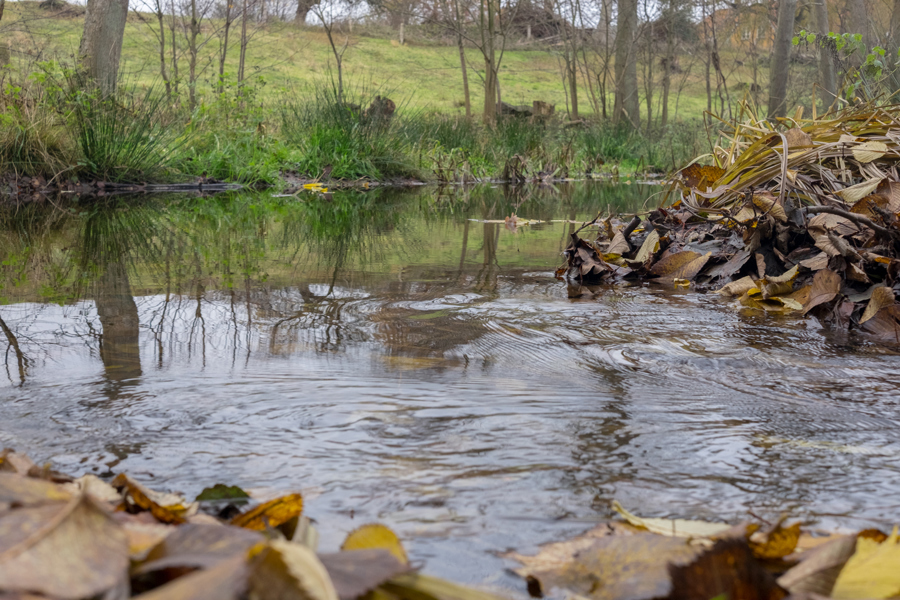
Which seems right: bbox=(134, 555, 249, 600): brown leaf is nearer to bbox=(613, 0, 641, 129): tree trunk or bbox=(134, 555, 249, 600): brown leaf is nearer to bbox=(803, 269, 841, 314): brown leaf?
bbox=(803, 269, 841, 314): brown leaf

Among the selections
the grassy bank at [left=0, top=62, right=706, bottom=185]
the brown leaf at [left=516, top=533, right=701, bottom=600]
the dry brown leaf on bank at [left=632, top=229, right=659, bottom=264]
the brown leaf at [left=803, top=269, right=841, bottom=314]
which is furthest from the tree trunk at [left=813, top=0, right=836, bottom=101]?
the brown leaf at [left=516, top=533, right=701, bottom=600]

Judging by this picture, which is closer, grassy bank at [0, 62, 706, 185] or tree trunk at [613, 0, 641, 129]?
grassy bank at [0, 62, 706, 185]

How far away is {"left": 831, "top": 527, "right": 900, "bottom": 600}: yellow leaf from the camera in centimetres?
64

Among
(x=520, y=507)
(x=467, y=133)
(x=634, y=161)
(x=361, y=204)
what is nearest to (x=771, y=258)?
(x=520, y=507)

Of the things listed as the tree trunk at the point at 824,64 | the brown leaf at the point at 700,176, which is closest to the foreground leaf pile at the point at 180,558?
the brown leaf at the point at 700,176

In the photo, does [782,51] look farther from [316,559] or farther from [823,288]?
[316,559]

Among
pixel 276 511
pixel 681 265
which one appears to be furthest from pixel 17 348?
pixel 681 265

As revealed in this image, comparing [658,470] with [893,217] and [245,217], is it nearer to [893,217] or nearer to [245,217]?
[893,217]

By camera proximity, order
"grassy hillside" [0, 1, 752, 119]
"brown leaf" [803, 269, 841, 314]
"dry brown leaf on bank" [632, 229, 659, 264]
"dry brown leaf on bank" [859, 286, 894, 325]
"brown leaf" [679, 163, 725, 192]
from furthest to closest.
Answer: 1. "grassy hillside" [0, 1, 752, 119]
2. "brown leaf" [679, 163, 725, 192]
3. "dry brown leaf on bank" [632, 229, 659, 264]
4. "brown leaf" [803, 269, 841, 314]
5. "dry brown leaf on bank" [859, 286, 894, 325]

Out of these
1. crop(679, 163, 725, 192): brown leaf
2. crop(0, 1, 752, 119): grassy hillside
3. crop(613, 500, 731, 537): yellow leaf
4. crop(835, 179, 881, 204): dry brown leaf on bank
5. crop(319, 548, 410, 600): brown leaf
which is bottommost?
crop(613, 500, 731, 537): yellow leaf

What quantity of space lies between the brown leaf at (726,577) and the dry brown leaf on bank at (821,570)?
26 millimetres

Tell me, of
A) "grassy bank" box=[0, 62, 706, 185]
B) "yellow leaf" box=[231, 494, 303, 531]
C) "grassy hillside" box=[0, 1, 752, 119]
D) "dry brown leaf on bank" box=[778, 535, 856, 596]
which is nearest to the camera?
"dry brown leaf on bank" box=[778, 535, 856, 596]

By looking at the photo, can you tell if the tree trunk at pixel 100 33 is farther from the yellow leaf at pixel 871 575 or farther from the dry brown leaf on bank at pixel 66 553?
the yellow leaf at pixel 871 575

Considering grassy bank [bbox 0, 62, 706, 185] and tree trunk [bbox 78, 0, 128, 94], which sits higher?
tree trunk [bbox 78, 0, 128, 94]
